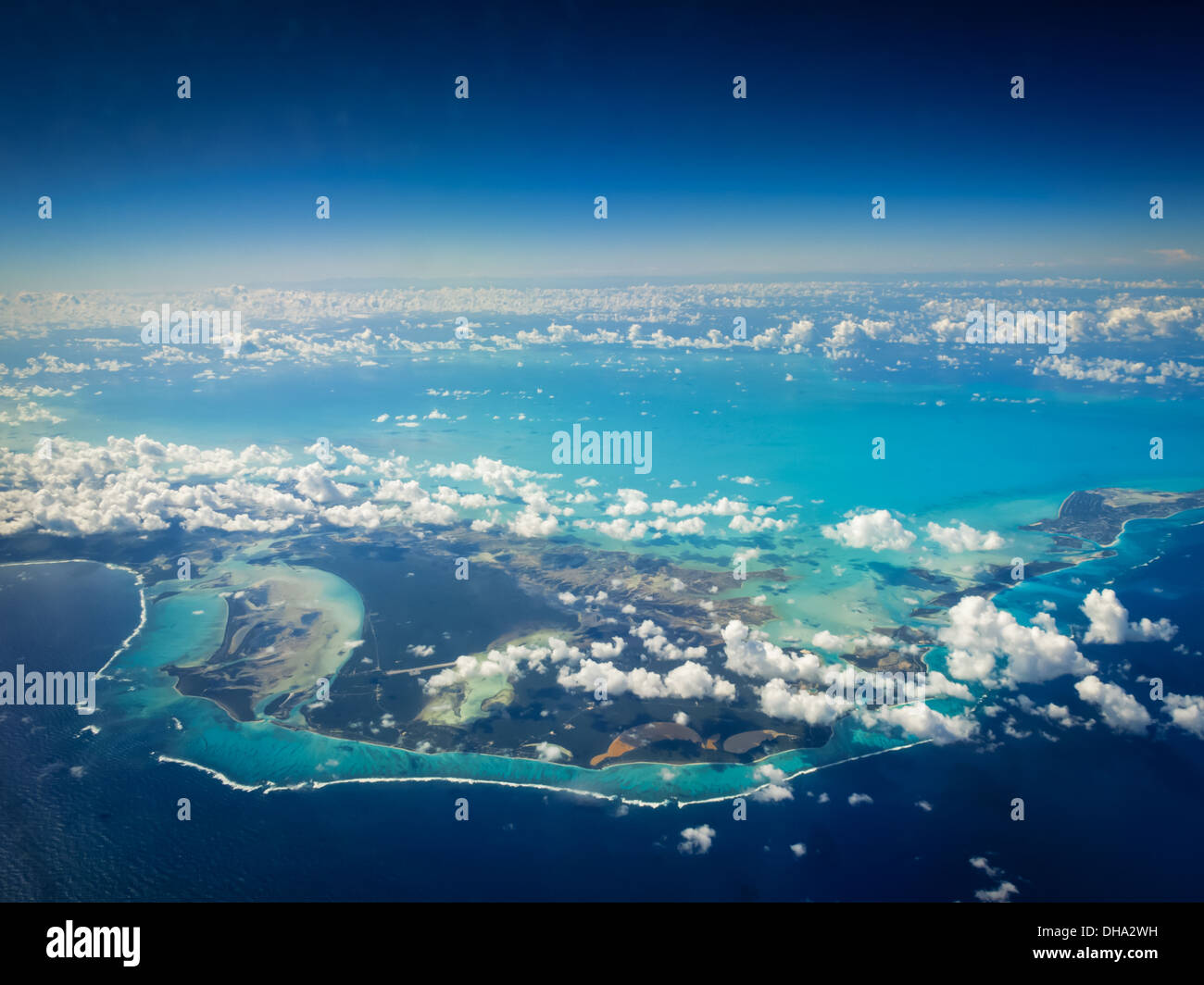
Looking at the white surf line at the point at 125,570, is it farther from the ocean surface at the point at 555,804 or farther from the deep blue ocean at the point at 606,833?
the deep blue ocean at the point at 606,833

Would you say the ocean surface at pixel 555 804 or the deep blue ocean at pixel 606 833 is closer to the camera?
the deep blue ocean at pixel 606 833

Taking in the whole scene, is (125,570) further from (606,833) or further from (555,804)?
(606,833)

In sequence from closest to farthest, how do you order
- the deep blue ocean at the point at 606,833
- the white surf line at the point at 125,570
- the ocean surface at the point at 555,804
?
the deep blue ocean at the point at 606,833 < the ocean surface at the point at 555,804 < the white surf line at the point at 125,570

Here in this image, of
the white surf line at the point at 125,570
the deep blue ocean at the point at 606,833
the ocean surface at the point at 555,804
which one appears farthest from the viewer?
the white surf line at the point at 125,570

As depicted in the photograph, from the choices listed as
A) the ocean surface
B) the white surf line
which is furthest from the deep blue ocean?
the white surf line

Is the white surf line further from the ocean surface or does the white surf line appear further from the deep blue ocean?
the deep blue ocean

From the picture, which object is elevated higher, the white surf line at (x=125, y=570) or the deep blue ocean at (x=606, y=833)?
the white surf line at (x=125, y=570)

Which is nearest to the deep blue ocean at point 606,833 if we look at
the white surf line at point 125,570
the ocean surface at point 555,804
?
the ocean surface at point 555,804

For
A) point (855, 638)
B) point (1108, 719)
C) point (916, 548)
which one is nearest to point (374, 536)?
point (855, 638)
